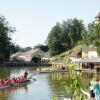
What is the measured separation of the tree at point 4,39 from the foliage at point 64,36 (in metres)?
24.5

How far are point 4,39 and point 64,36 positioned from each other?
39.5 meters

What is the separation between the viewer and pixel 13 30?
417 feet

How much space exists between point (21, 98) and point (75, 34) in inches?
4872

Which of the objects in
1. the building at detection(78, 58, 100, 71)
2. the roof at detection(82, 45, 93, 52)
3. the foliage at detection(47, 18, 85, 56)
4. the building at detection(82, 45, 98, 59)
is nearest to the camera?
the building at detection(78, 58, 100, 71)

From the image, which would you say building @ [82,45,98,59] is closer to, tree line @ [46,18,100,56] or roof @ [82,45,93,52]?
roof @ [82,45,93,52]

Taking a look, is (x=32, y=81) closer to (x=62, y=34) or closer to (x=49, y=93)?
(x=49, y=93)

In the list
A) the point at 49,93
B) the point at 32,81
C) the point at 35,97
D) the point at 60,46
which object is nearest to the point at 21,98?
the point at 35,97

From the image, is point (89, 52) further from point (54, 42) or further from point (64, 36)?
point (64, 36)

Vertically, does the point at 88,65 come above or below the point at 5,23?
below

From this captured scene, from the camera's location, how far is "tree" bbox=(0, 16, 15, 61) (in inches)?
4675

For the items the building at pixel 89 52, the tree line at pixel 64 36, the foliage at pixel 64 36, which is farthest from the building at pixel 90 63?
the foliage at pixel 64 36

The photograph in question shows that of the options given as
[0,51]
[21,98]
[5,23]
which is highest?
[5,23]

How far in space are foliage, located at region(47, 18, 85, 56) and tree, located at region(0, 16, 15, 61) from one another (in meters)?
24.5

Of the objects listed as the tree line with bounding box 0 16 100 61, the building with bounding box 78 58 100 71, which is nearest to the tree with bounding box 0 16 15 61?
the tree line with bounding box 0 16 100 61
